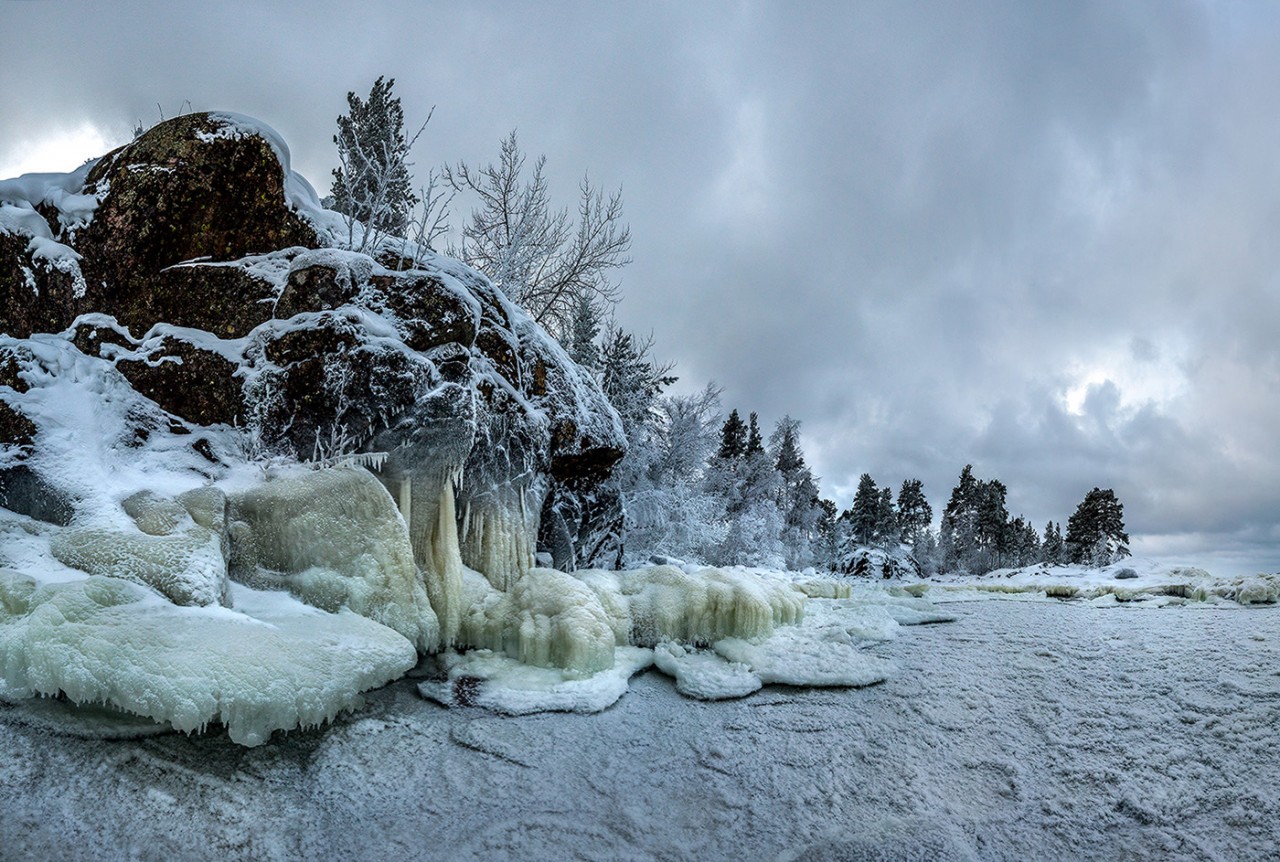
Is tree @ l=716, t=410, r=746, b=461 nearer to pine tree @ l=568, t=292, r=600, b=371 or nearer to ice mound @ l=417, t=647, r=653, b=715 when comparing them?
pine tree @ l=568, t=292, r=600, b=371

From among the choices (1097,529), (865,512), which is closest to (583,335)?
(865,512)

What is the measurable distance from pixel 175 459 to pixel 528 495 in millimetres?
3662

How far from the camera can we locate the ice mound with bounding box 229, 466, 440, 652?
4.84 meters

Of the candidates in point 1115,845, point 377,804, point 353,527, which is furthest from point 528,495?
point 1115,845

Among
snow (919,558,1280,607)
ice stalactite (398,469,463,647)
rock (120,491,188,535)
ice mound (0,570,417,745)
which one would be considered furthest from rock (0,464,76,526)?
snow (919,558,1280,607)

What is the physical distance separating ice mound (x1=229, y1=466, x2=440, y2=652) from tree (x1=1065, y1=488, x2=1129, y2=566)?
47.7 meters

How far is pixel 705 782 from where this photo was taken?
3.91 metres

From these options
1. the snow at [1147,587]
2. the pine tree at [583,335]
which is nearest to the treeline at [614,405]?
the pine tree at [583,335]

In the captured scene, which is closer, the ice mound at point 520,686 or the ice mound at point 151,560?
the ice mound at point 151,560

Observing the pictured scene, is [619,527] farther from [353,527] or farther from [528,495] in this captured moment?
[353,527]

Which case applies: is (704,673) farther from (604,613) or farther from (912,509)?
(912,509)

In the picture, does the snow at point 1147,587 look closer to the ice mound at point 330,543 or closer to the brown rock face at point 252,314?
the brown rock face at point 252,314

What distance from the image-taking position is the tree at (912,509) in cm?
5178

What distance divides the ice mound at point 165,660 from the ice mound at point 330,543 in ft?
2.93
